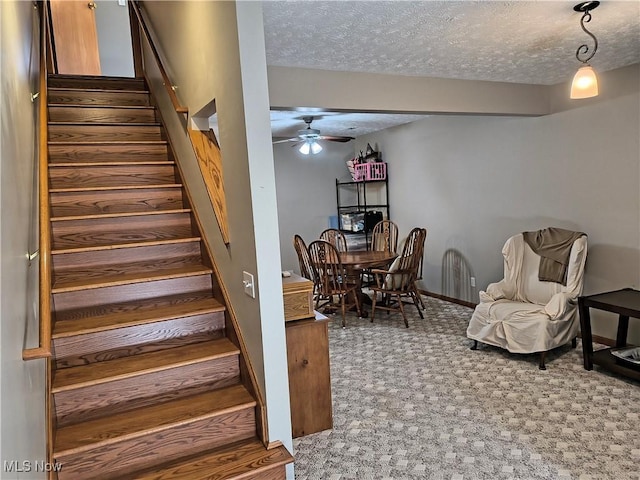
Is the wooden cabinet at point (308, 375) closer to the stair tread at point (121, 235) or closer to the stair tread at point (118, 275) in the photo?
the stair tread at point (118, 275)

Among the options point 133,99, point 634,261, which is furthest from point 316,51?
point 634,261

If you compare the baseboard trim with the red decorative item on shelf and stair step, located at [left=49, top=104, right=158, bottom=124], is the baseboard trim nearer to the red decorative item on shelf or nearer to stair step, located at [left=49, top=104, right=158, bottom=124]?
the red decorative item on shelf

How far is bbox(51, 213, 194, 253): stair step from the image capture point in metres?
2.81

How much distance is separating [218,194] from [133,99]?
233 centimetres

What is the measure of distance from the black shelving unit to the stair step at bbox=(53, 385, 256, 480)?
16.1ft

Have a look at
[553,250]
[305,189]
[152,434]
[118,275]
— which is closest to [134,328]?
[118,275]

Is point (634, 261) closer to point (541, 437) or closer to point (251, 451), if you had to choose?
point (541, 437)

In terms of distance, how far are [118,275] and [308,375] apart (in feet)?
4.18

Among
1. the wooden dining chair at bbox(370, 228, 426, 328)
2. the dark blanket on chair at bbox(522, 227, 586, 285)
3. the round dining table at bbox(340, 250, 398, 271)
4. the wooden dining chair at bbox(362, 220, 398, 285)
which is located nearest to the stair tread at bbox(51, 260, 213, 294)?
the round dining table at bbox(340, 250, 398, 271)

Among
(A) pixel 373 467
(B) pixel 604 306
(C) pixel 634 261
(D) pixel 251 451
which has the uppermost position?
(C) pixel 634 261

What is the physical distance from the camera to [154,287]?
263 centimetres

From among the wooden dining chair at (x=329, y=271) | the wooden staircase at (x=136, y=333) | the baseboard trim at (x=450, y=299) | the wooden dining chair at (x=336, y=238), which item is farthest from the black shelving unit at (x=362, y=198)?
the wooden staircase at (x=136, y=333)

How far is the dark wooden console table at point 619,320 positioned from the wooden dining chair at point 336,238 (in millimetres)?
3214

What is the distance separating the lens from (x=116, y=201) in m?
3.11
